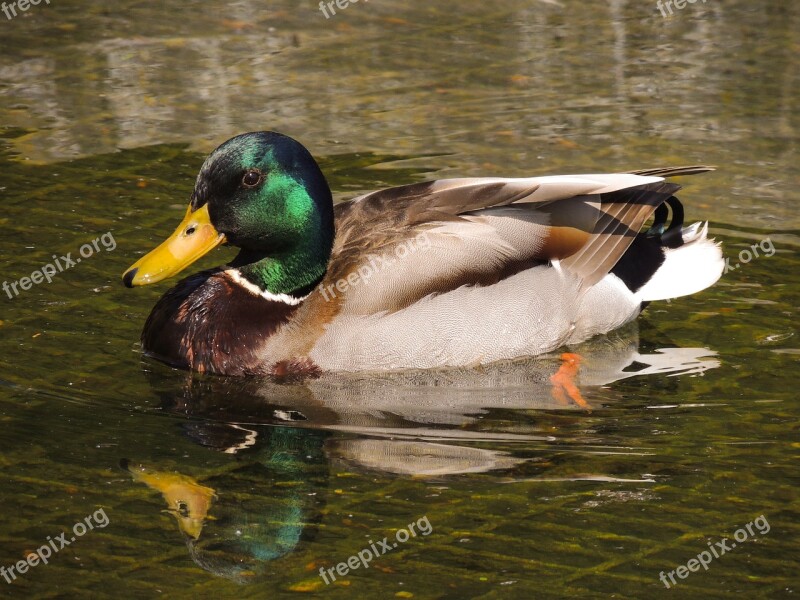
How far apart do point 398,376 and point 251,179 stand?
4.08 ft

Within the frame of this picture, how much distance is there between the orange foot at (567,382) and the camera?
7.19 m

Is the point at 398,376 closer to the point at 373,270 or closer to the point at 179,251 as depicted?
the point at 373,270

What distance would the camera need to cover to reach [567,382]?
7457mm

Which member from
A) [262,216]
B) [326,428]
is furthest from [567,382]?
[262,216]

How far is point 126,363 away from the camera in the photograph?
752 centimetres

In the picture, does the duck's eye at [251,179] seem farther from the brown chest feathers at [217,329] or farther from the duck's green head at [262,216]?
the brown chest feathers at [217,329]

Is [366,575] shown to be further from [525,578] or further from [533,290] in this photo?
[533,290]

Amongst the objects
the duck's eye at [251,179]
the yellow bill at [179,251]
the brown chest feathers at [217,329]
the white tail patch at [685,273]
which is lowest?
the white tail patch at [685,273]

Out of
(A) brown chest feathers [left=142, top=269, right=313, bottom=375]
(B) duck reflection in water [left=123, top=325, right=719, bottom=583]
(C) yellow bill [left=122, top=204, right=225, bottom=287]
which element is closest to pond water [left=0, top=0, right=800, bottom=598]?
(B) duck reflection in water [left=123, top=325, right=719, bottom=583]

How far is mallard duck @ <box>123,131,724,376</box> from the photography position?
734 cm

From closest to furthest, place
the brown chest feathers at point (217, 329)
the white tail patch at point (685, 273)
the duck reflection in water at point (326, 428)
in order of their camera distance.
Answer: the duck reflection in water at point (326, 428) < the brown chest feathers at point (217, 329) < the white tail patch at point (685, 273)

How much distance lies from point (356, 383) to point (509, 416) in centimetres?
85

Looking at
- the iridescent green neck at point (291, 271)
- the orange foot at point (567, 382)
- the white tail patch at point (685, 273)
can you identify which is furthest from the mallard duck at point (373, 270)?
the white tail patch at point (685, 273)

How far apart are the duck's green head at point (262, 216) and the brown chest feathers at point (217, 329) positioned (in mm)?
157
